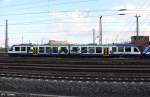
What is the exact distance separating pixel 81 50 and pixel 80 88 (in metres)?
46.1

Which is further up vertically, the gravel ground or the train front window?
the train front window

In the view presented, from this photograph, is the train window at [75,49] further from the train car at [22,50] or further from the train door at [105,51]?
the train car at [22,50]

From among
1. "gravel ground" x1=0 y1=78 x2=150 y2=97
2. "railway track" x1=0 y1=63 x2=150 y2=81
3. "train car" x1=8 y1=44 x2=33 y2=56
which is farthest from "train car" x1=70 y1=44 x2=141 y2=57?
"gravel ground" x1=0 y1=78 x2=150 y2=97

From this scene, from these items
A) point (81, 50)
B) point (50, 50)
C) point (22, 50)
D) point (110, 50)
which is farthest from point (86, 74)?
point (22, 50)

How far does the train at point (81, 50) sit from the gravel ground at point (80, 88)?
142ft

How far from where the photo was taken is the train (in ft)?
200

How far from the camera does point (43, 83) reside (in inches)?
692

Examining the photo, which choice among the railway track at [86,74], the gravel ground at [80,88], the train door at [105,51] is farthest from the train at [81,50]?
the gravel ground at [80,88]

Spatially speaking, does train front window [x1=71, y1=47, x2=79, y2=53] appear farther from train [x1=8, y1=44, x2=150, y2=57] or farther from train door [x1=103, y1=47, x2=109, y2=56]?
train door [x1=103, y1=47, x2=109, y2=56]

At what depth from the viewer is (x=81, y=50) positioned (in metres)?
62.7

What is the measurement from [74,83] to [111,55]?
1756 inches

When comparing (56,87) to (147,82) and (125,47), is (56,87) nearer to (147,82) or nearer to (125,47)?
(147,82)

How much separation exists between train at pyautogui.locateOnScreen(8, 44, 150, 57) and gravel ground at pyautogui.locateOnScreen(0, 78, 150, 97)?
142ft

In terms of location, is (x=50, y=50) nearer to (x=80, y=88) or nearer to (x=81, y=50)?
(x=81, y=50)
